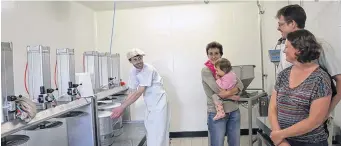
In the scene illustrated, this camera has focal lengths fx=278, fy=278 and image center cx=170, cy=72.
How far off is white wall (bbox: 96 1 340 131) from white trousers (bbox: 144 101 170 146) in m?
1.33

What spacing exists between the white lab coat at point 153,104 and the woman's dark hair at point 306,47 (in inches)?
62.8

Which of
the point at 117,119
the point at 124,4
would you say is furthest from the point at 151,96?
the point at 124,4

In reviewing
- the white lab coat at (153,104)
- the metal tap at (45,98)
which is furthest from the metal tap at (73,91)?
the white lab coat at (153,104)

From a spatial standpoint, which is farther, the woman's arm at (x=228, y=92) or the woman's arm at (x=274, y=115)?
the woman's arm at (x=228, y=92)

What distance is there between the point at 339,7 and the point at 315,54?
0.72 metres

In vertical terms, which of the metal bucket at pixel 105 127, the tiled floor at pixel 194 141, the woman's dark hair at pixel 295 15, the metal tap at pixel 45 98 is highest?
the woman's dark hair at pixel 295 15

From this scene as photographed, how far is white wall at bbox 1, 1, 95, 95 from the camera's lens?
2.29 metres

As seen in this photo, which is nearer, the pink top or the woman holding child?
the woman holding child

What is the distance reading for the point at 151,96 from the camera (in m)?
2.77

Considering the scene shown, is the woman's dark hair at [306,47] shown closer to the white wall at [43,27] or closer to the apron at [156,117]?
the apron at [156,117]

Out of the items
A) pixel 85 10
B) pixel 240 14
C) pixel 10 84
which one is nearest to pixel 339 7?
pixel 10 84

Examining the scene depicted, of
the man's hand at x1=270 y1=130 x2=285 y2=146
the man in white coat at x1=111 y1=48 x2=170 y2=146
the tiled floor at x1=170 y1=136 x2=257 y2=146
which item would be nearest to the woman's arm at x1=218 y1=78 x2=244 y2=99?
the man in white coat at x1=111 y1=48 x2=170 y2=146

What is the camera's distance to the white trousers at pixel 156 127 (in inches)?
106

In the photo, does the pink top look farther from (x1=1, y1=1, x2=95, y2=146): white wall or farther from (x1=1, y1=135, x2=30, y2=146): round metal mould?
(x1=1, y1=135, x2=30, y2=146): round metal mould
